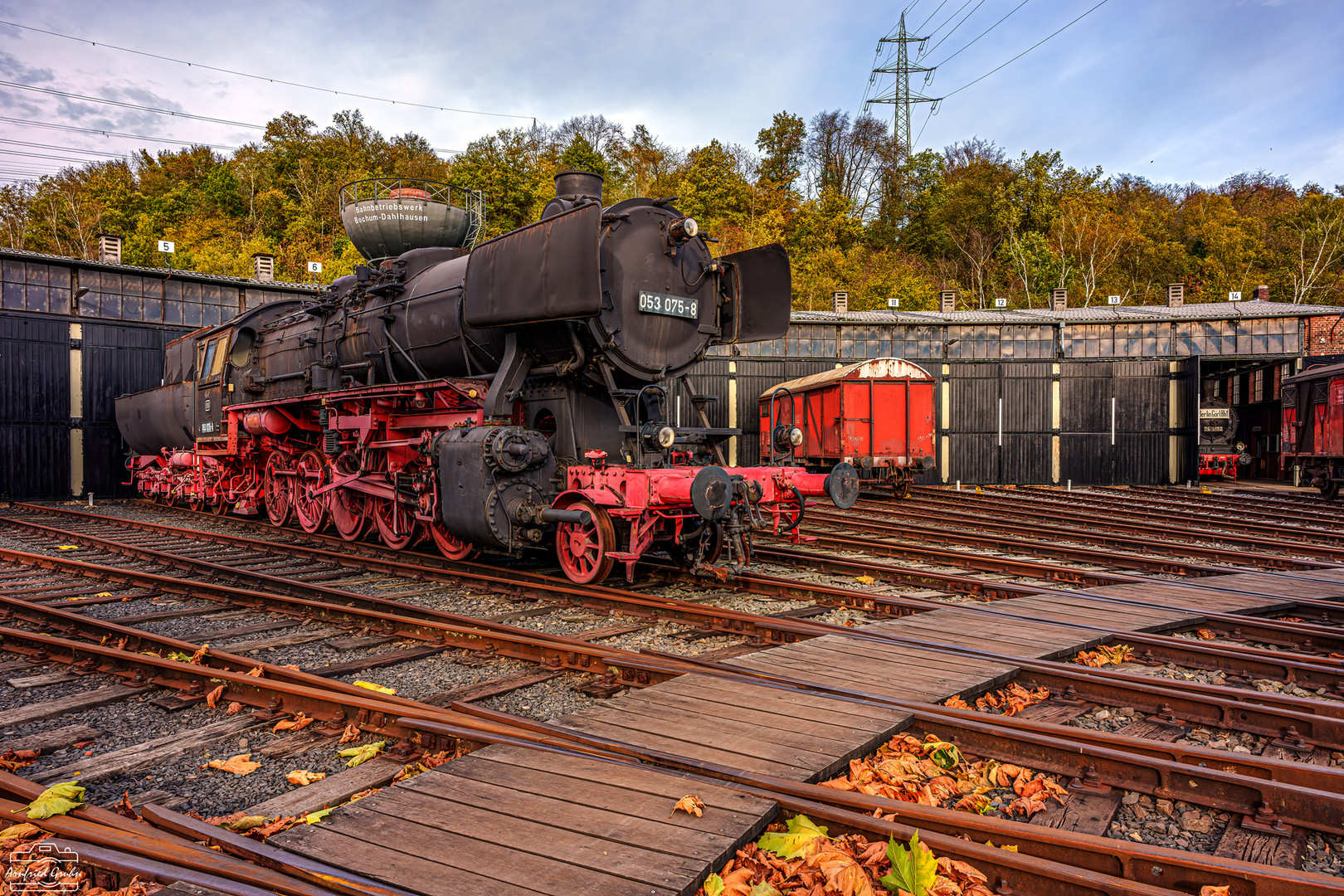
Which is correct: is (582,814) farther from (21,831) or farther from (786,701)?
(21,831)

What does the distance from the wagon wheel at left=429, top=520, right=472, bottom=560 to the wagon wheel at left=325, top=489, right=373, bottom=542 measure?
199 cm

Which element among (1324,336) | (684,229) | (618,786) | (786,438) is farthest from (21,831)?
(1324,336)

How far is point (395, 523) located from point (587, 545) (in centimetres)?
325

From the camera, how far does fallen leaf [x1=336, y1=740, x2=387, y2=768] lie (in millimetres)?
3252

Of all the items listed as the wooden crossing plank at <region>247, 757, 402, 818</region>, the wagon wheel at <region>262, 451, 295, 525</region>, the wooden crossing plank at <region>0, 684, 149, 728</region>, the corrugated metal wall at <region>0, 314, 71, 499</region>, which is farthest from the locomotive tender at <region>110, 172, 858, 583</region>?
the corrugated metal wall at <region>0, 314, 71, 499</region>

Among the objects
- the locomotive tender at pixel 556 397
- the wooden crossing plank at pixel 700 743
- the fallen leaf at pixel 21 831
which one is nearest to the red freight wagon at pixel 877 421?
the locomotive tender at pixel 556 397

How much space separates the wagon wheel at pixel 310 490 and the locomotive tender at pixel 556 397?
42 millimetres

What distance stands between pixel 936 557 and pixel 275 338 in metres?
10.3

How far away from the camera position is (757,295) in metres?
7.75

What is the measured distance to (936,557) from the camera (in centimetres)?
859

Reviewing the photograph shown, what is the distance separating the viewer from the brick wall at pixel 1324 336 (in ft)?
71.9

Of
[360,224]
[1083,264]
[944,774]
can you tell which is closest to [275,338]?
[360,224]

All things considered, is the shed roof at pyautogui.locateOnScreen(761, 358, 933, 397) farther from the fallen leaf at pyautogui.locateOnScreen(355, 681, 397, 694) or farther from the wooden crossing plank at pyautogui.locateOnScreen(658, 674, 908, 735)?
the fallen leaf at pyautogui.locateOnScreen(355, 681, 397, 694)

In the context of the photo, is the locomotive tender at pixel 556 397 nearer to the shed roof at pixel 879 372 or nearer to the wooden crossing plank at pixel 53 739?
the wooden crossing plank at pixel 53 739
